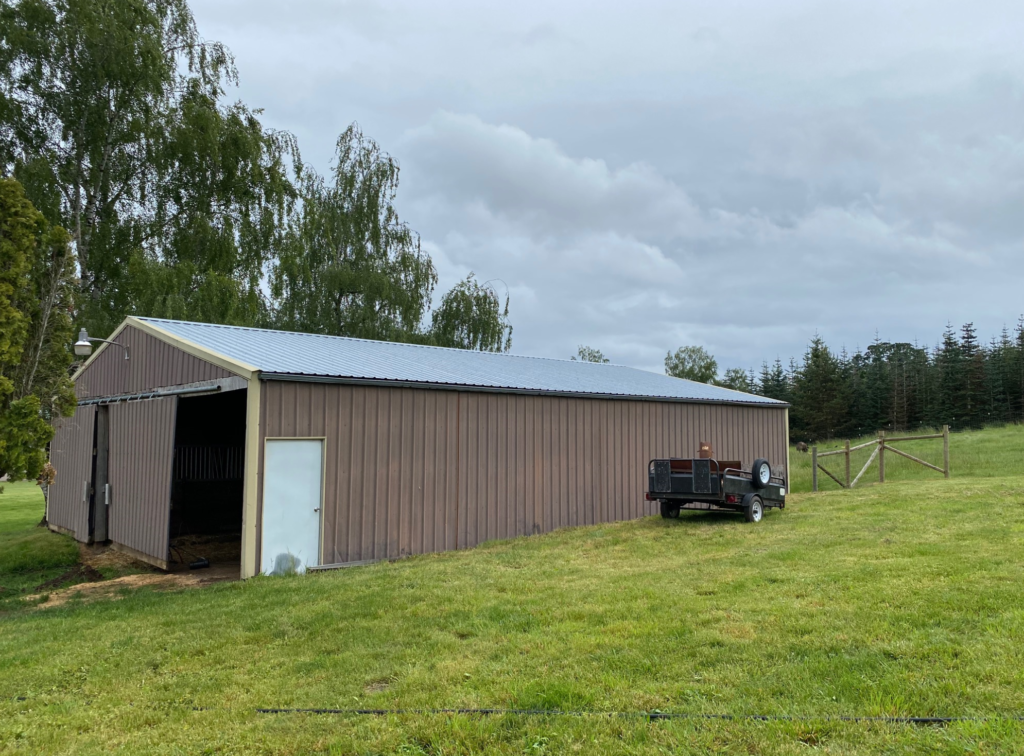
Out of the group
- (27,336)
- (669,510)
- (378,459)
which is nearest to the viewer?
(27,336)

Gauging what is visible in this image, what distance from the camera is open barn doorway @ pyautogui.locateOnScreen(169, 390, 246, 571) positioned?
55.8 feet

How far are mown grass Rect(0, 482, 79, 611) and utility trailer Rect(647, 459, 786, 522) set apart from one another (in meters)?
Result: 10.1

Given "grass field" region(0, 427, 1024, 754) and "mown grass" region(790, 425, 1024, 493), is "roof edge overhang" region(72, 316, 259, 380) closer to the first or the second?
"grass field" region(0, 427, 1024, 754)

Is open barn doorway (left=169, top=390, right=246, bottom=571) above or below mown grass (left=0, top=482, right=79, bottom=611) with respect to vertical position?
above

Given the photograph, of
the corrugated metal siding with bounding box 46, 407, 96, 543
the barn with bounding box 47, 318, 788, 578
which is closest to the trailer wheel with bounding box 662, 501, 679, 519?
the barn with bounding box 47, 318, 788, 578

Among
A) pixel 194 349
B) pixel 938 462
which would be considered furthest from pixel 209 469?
pixel 938 462

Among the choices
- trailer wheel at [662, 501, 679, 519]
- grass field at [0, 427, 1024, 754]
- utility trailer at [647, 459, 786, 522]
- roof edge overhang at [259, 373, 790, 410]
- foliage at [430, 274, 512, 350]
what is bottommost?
grass field at [0, 427, 1024, 754]

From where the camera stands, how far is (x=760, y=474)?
12.4m

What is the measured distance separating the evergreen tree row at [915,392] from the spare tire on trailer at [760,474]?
3811cm

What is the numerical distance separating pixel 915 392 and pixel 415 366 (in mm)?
44466

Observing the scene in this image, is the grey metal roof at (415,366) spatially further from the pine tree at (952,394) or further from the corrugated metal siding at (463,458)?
the pine tree at (952,394)

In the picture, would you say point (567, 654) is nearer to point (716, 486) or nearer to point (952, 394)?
point (716, 486)

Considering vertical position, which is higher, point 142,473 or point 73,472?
point 142,473

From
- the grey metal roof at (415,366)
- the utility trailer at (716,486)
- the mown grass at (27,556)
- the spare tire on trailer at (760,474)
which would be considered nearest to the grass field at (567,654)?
the utility trailer at (716,486)
